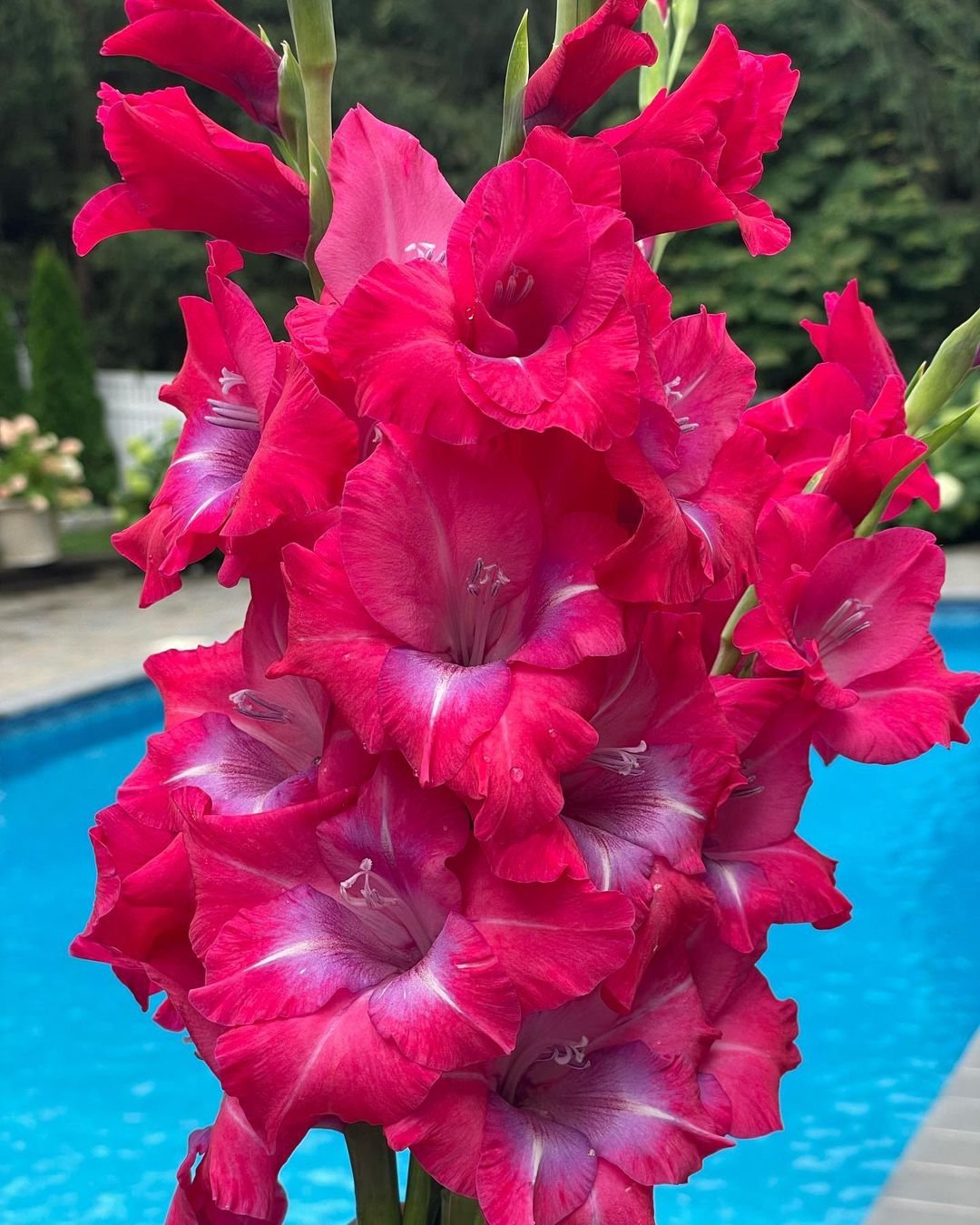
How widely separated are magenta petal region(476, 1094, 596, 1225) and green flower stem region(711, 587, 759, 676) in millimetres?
208

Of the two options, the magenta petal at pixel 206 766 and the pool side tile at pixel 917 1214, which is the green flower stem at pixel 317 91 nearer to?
the magenta petal at pixel 206 766

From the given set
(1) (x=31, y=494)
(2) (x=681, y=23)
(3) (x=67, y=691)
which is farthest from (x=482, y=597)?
(1) (x=31, y=494)

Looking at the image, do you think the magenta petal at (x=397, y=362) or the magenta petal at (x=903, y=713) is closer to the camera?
the magenta petal at (x=397, y=362)

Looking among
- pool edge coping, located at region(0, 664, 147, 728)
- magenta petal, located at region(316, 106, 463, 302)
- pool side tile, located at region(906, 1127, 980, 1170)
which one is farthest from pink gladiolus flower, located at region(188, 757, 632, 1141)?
pool edge coping, located at region(0, 664, 147, 728)

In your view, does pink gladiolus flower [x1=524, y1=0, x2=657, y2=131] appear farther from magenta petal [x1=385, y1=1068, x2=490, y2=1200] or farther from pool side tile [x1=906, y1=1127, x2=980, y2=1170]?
pool side tile [x1=906, y1=1127, x2=980, y2=1170]

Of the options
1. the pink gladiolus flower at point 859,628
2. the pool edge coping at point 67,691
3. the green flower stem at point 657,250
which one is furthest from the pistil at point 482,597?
the pool edge coping at point 67,691

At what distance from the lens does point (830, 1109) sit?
318 cm

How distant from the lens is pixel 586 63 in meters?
0.52

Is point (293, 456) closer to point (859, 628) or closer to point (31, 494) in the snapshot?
point (859, 628)

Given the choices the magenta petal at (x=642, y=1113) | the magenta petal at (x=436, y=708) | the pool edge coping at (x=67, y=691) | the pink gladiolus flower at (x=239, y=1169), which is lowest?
the pool edge coping at (x=67, y=691)

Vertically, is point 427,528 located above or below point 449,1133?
above

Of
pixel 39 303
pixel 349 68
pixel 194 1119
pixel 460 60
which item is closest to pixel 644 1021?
pixel 194 1119

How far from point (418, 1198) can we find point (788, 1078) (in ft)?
9.88

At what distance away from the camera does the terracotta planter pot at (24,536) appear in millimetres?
8398
